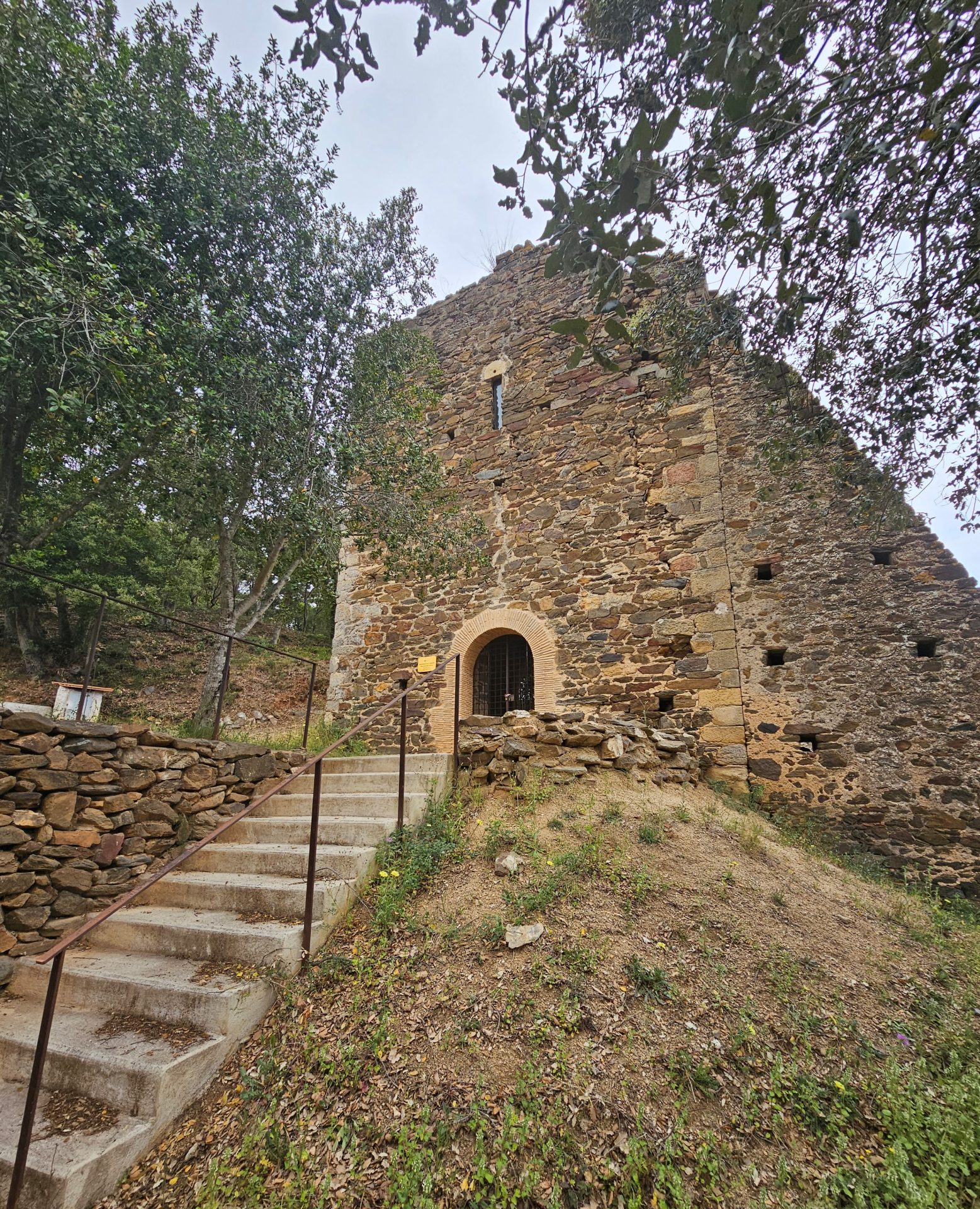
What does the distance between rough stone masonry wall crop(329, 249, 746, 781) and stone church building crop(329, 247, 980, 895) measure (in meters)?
0.03

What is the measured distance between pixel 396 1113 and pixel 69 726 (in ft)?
10.5

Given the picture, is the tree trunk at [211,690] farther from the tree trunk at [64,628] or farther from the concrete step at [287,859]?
the tree trunk at [64,628]

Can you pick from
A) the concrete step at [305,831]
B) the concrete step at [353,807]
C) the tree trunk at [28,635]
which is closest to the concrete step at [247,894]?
the concrete step at [305,831]

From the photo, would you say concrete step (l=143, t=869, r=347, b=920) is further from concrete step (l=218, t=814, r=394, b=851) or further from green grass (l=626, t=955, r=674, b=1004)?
green grass (l=626, t=955, r=674, b=1004)

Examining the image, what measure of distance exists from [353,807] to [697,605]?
4.21 m

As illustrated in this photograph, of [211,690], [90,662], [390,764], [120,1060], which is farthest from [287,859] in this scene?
[211,690]

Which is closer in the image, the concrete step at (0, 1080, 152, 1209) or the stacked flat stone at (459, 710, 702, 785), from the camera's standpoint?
the concrete step at (0, 1080, 152, 1209)

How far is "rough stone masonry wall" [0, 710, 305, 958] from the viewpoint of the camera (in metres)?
3.49

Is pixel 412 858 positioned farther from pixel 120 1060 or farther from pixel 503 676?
pixel 503 676

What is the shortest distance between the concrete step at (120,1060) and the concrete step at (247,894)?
736 mm

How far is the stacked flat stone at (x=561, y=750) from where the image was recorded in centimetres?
489

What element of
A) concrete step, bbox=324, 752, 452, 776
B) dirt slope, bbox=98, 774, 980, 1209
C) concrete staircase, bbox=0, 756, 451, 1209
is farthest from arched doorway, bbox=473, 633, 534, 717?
dirt slope, bbox=98, 774, 980, 1209

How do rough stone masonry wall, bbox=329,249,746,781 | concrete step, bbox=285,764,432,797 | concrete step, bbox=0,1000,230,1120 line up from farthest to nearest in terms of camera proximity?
1. rough stone masonry wall, bbox=329,249,746,781
2. concrete step, bbox=285,764,432,797
3. concrete step, bbox=0,1000,230,1120

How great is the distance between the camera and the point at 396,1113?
7.35 feet
